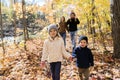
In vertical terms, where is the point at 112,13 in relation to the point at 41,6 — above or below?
below

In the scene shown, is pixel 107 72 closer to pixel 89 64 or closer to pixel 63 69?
pixel 63 69

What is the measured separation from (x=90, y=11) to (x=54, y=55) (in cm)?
822

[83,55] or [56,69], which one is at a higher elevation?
[83,55]

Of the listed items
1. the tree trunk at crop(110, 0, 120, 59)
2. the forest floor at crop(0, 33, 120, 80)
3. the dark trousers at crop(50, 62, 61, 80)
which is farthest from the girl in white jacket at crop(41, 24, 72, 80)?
the tree trunk at crop(110, 0, 120, 59)

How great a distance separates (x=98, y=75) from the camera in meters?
8.95

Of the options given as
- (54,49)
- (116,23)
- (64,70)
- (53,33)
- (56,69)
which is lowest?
(64,70)

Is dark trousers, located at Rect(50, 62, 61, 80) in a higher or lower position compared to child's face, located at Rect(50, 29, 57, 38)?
lower

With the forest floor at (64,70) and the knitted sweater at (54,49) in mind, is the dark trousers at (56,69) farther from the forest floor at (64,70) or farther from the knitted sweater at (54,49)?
the forest floor at (64,70)

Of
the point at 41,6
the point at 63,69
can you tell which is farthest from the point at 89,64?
the point at 41,6

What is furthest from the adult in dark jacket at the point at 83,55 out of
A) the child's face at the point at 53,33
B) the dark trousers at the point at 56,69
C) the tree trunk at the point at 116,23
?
the tree trunk at the point at 116,23

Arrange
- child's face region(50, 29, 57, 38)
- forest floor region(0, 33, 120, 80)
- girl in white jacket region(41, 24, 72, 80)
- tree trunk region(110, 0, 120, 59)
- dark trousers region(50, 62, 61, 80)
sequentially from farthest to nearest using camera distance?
tree trunk region(110, 0, 120, 59) < forest floor region(0, 33, 120, 80) < dark trousers region(50, 62, 61, 80) < girl in white jacket region(41, 24, 72, 80) < child's face region(50, 29, 57, 38)

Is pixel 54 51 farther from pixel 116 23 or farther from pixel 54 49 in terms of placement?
pixel 116 23

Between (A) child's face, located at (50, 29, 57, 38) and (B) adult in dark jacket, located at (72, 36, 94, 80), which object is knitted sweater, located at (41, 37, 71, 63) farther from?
(B) adult in dark jacket, located at (72, 36, 94, 80)

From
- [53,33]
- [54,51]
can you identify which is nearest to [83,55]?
[54,51]
